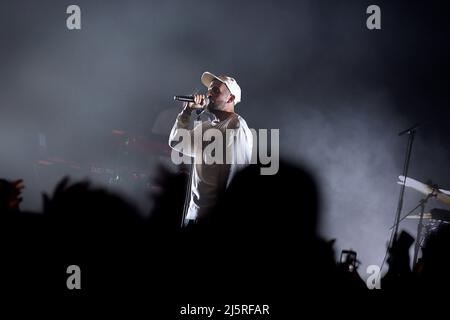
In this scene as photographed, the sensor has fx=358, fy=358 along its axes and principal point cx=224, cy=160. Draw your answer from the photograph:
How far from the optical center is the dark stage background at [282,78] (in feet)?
15.4

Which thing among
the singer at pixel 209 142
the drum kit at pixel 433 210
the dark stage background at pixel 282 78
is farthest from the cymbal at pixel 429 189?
the singer at pixel 209 142

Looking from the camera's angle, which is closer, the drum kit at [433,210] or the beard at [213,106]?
the beard at [213,106]

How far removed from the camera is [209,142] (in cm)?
258

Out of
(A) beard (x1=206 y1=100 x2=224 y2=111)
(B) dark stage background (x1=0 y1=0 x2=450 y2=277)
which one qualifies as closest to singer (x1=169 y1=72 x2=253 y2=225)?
(A) beard (x1=206 y1=100 x2=224 y2=111)

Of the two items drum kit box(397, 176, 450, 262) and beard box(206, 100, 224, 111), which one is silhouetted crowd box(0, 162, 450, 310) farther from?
drum kit box(397, 176, 450, 262)

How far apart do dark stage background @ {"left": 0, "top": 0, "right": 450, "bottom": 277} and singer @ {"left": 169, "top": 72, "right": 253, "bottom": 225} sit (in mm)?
2269

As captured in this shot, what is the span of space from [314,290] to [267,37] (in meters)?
3.61

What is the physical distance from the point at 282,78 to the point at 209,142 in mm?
2751

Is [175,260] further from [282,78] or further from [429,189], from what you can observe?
[282,78]

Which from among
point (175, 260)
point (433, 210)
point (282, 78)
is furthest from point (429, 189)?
point (175, 260)

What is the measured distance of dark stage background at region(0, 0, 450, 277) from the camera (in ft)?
15.4

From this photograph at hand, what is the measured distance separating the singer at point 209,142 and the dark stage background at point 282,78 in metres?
2.27

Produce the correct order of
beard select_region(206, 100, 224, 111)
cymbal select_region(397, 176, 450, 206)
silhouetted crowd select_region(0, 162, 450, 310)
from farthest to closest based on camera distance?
cymbal select_region(397, 176, 450, 206) → beard select_region(206, 100, 224, 111) → silhouetted crowd select_region(0, 162, 450, 310)

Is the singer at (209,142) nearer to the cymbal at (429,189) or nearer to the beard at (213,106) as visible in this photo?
the beard at (213,106)
